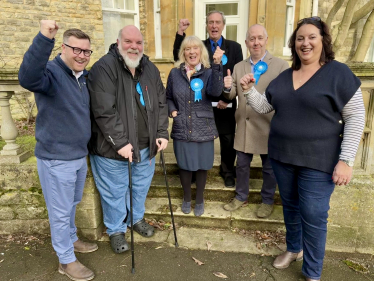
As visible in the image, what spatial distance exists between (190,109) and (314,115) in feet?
4.21

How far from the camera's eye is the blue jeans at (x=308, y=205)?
223 cm

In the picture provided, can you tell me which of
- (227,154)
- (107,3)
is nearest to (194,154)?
(227,154)

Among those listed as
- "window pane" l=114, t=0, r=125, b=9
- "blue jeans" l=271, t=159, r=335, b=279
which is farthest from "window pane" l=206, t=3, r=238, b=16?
"blue jeans" l=271, t=159, r=335, b=279

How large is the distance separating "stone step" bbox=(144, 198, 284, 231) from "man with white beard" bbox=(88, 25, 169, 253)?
44cm

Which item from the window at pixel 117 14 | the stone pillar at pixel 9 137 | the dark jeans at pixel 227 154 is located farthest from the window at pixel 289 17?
the stone pillar at pixel 9 137

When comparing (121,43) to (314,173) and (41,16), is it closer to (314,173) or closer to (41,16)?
(314,173)

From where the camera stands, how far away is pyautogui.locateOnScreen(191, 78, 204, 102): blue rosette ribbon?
2934 millimetres

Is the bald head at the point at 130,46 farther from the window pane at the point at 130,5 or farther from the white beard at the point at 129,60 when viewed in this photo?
the window pane at the point at 130,5

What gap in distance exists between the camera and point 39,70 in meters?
1.97

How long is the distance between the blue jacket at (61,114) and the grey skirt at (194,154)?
102 centimetres

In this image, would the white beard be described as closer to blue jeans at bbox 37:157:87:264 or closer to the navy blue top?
blue jeans at bbox 37:157:87:264

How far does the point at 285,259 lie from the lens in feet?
9.06

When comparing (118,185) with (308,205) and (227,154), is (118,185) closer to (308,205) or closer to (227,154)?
(227,154)

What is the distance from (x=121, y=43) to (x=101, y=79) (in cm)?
40
